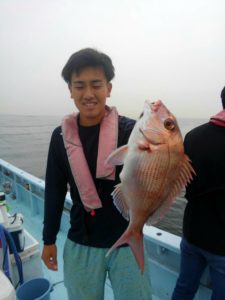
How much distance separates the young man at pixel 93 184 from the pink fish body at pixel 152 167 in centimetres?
38

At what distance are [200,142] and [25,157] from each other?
1049 inches

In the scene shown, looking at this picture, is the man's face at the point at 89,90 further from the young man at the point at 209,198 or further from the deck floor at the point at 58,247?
the deck floor at the point at 58,247

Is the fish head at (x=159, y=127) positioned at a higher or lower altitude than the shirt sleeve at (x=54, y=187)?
higher

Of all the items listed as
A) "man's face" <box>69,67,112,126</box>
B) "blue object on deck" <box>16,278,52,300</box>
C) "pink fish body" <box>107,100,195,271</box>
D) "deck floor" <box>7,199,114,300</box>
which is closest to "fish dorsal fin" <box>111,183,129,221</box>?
"pink fish body" <box>107,100,195,271</box>

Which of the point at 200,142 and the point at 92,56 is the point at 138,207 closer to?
the point at 200,142

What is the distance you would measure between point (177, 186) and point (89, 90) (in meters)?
0.87

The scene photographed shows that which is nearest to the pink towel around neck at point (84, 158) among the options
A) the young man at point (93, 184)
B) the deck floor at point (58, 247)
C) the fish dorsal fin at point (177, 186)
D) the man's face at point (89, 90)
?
the young man at point (93, 184)

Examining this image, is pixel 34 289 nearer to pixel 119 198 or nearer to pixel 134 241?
pixel 134 241

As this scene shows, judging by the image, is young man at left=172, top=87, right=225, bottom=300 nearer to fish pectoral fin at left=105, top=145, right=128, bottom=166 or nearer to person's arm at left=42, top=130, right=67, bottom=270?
fish pectoral fin at left=105, top=145, right=128, bottom=166

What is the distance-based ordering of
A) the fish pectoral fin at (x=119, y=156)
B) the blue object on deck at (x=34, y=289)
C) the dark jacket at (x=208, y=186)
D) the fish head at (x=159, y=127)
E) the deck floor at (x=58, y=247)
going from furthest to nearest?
the deck floor at (x=58, y=247) < the blue object on deck at (x=34, y=289) < the dark jacket at (x=208, y=186) < the fish pectoral fin at (x=119, y=156) < the fish head at (x=159, y=127)

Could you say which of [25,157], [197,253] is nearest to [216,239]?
[197,253]

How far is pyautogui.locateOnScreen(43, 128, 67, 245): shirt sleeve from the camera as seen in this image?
6.78 ft

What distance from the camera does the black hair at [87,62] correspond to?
6.02 feet

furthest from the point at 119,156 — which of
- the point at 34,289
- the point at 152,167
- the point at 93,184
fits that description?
the point at 34,289
